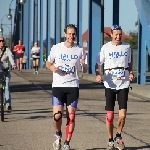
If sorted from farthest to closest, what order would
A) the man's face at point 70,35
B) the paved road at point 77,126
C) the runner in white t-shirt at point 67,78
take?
the paved road at point 77,126, the runner in white t-shirt at point 67,78, the man's face at point 70,35

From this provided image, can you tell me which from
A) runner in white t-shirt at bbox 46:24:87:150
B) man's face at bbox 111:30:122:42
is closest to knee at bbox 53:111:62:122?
runner in white t-shirt at bbox 46:24:87:150

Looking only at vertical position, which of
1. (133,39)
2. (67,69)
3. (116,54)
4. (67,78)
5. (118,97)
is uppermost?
(116,54)

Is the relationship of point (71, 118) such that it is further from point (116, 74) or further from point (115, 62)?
point (115, 62)

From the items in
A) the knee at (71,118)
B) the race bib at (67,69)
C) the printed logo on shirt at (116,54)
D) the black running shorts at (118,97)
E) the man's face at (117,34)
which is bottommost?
the knee at (71,118)

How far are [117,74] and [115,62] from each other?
6.9 inches

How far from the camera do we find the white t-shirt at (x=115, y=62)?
9500 mm

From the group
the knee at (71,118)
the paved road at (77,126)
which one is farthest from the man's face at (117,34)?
the paved road at (77,126)

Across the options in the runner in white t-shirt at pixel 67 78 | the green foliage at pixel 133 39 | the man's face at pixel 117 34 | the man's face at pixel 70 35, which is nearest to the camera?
the man's face at pixel 70 35

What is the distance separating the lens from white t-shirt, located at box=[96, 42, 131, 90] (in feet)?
31.2

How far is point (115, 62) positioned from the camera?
9531 millimetres

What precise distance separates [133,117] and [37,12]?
51.3 m

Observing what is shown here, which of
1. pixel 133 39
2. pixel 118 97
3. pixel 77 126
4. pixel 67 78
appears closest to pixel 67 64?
pixel 67 78

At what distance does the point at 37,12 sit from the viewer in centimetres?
6481

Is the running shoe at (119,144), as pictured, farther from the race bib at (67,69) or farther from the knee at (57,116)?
the race bib at (67,69)
